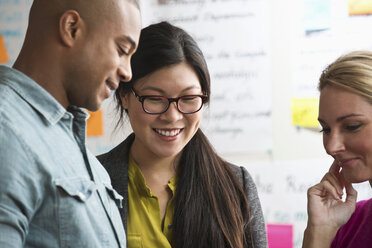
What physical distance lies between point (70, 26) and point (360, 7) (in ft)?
4.73

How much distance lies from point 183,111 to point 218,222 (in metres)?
0.35

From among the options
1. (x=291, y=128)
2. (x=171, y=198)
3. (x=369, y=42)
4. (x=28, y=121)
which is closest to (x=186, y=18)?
(x=291, y=128)

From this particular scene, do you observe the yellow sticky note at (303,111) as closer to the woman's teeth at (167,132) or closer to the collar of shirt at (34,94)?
the woman's teeth at (167,132)

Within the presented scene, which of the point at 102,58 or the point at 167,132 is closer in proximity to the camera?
the point at 102,58

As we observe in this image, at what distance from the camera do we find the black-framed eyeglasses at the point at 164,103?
4.00ft

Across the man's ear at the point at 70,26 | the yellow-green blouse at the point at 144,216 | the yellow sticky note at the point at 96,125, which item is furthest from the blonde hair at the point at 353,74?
the yellow sticky note at the point at 96,125

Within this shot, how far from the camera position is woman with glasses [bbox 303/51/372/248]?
1.12 metres

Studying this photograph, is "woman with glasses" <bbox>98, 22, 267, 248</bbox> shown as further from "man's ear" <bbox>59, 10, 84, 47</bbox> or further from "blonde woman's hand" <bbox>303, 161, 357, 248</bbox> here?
"man's ear" <bbox>59, 10, 84, 47</bbox>

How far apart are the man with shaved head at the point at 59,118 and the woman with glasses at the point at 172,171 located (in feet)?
1.17

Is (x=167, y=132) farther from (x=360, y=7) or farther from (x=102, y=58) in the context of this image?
(x=360, y=7)

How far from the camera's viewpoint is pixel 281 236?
1.88 metres

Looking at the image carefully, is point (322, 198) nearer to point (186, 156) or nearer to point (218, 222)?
point (218, 222)

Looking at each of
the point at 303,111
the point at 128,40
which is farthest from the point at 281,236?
the point at 128,40

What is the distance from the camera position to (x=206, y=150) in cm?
138
